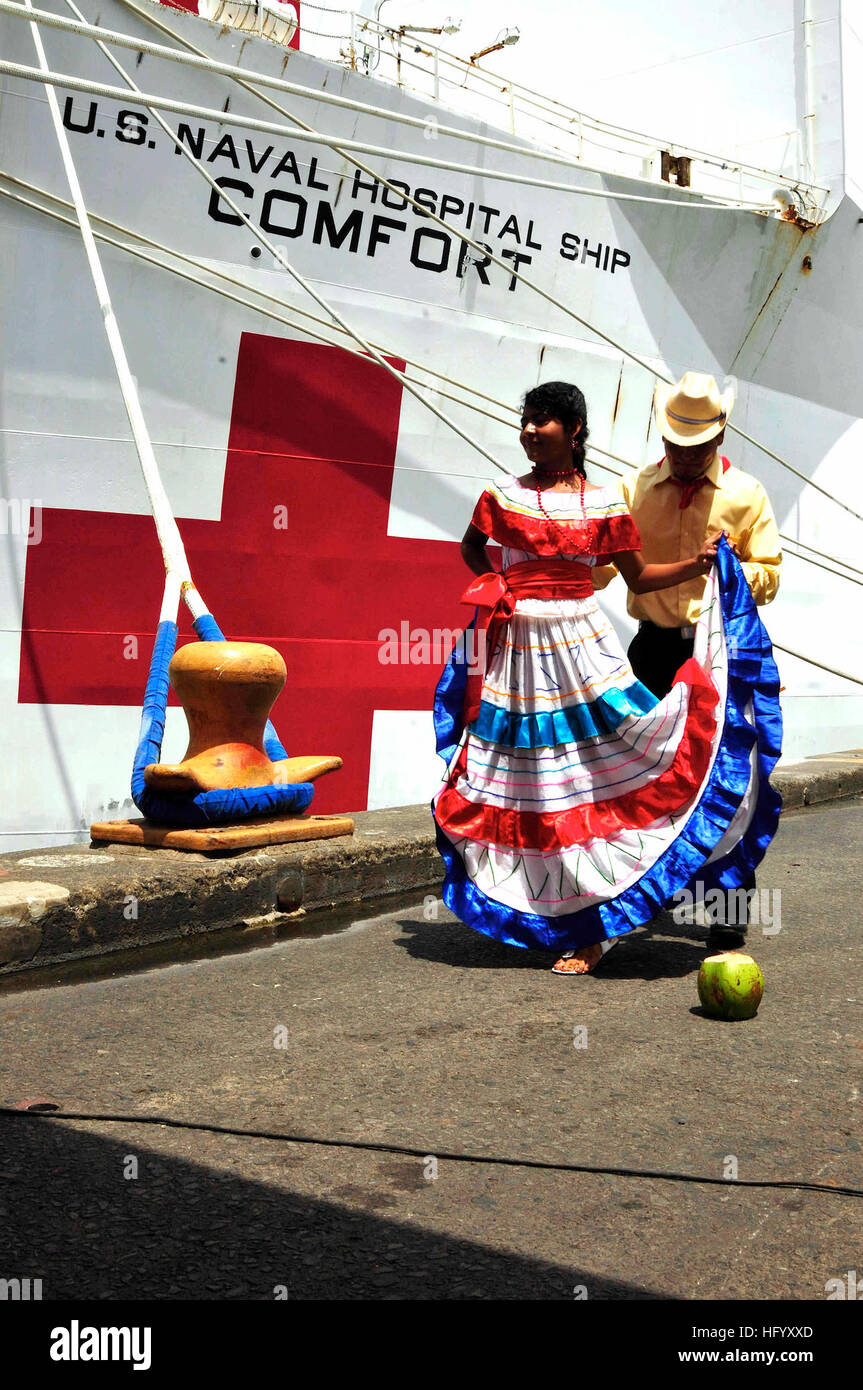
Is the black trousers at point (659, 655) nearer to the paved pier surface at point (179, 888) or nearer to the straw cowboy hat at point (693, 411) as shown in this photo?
the straw cowboy hat at point (693, 411)

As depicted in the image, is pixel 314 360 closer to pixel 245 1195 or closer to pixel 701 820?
pixel 701 820

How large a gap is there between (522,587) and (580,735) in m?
0.41

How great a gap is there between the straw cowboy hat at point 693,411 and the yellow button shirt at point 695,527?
108mm

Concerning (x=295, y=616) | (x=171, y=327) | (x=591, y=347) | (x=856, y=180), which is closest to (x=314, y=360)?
(x=171, y=327)

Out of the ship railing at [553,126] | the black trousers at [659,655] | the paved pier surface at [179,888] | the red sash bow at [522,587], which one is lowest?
the paved pier surface at [179,888]

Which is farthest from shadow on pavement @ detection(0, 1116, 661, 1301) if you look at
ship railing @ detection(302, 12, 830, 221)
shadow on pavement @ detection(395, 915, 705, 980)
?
ship railing @ detection(302, 12, 830, 221)

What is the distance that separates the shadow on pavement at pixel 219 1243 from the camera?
164cm

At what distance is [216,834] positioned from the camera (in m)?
3.79

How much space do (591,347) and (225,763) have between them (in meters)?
3.68

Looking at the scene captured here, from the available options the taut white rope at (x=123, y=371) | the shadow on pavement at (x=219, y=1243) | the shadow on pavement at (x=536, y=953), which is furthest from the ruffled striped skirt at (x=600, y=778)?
the taut white rope at (x=123, y=371)

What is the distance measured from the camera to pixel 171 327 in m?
5.55

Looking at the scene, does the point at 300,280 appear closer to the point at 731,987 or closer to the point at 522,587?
the point at 522,587

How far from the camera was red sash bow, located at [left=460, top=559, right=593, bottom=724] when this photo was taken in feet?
11.2
